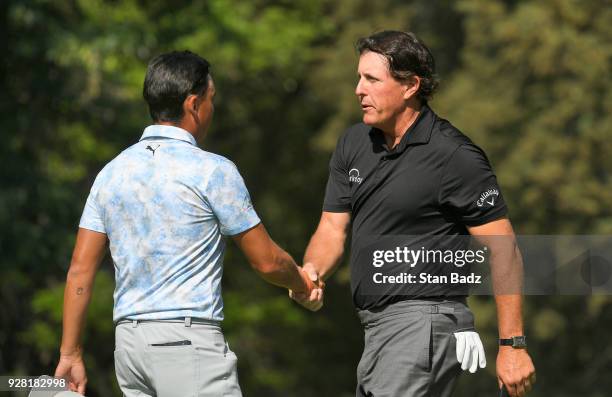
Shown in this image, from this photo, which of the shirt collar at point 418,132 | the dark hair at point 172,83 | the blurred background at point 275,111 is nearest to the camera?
the dark hair at point 172,83

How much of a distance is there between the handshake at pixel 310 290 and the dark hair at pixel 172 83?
109 centimetres

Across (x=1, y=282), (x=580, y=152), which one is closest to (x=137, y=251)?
(x=1, y=282)

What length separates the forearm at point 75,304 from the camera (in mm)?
4879

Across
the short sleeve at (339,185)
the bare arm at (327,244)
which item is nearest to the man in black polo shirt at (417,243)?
the short sleeve at (339,185)

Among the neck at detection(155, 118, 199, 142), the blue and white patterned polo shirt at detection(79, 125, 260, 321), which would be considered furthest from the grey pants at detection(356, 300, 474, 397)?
the neck at detection(155, 118, 199, 142)

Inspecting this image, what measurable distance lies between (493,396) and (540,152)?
4.73 meters

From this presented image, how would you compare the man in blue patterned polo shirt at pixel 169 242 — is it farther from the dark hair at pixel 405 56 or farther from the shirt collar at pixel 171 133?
the dark hair at pixel 405 56

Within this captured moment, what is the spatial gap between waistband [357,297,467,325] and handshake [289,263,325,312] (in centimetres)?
37

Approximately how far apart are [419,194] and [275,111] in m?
21.2

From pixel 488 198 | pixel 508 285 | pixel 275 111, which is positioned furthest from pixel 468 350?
pixel 275 111

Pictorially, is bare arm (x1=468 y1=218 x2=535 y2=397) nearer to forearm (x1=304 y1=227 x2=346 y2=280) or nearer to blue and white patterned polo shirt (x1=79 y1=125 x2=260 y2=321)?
forearm (x1=304 y1=227 x2=346 y2=280)

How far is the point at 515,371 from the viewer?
17.0ft

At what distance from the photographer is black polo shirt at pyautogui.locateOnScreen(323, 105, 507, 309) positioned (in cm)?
534

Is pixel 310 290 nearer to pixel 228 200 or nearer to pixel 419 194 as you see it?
pixel 419 194
